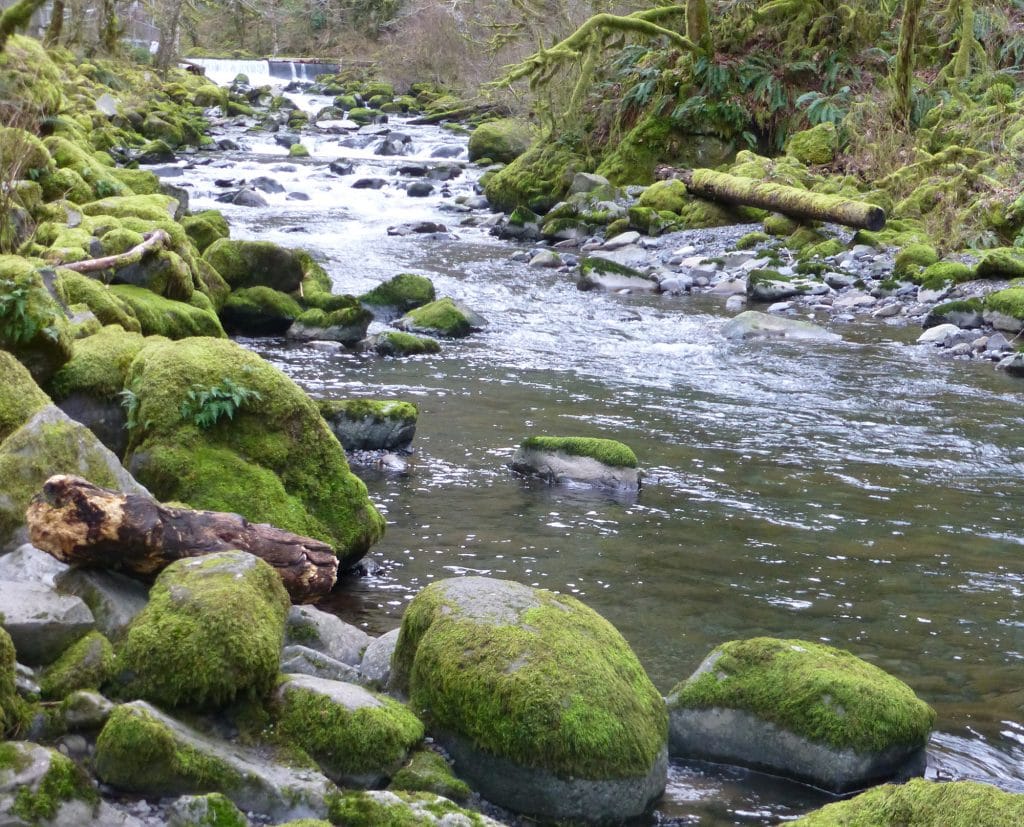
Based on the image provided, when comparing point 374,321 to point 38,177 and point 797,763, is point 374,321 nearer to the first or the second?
point 38,177

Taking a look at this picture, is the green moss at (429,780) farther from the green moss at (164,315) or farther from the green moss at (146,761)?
the green moss at (164,315)

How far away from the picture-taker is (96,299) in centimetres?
873

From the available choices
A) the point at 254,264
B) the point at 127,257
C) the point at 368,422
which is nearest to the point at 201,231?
the point at 254,264

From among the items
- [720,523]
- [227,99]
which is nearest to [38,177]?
[720,523]

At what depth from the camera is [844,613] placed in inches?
247

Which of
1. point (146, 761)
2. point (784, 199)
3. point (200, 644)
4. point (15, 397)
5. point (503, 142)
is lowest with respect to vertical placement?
point (146, 761)

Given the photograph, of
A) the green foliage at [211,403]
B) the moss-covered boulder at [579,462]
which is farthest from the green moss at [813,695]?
the moss-covered boulder at [579,462]

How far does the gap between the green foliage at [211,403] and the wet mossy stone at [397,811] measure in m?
3.09

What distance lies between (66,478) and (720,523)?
14.8 feet

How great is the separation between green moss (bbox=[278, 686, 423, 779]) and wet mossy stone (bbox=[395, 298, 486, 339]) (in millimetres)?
9625

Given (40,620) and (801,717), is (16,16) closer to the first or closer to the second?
(40,620)

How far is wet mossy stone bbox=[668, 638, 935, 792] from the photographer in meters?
4.54

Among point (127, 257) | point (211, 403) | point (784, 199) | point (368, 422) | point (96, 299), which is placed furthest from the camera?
point (784, 199)

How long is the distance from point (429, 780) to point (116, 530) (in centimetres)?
160
